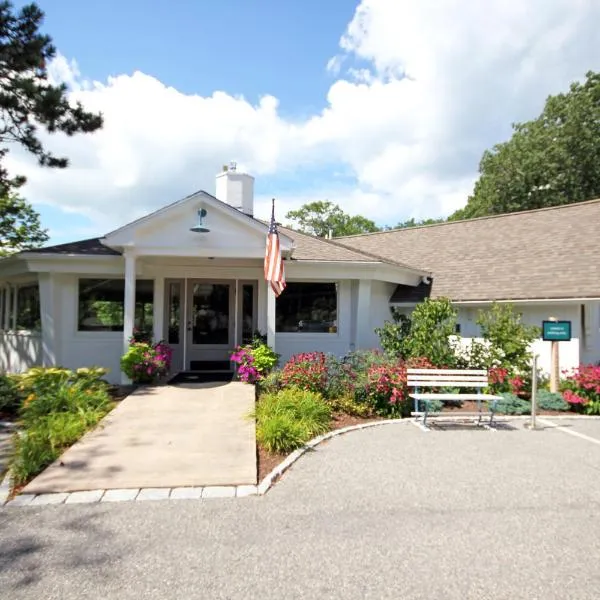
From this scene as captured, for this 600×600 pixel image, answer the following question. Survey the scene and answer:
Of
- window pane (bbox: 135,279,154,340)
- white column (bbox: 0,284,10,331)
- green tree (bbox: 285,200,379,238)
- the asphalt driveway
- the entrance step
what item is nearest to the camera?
the asphalt driveway

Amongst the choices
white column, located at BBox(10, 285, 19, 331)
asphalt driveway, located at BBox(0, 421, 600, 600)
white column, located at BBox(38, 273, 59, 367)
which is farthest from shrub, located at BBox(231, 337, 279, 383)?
white column, located at BBox(10, 285, 19, 331)

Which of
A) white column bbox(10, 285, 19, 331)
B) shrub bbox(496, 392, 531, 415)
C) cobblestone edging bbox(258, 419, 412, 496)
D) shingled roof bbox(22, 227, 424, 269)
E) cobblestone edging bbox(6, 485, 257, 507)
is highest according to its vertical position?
shingled roof bbox(22, 227, 424, 269)

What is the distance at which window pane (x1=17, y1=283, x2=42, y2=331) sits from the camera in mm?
13234

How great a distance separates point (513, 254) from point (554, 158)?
68.1ft

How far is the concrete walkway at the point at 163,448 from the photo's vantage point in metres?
5.70

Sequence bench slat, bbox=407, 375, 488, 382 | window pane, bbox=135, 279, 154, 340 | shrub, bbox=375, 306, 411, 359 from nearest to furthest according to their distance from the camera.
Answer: bench slat, bbox=407, 375, 488, 382
shrub, bbox=375, 306, 411, 359
window pane, bbox=135, 279, 154, 340

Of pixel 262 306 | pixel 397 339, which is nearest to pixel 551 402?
pixel 397 339

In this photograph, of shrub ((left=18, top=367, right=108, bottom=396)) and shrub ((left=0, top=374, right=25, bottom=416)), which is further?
shrub ((left=0, top=374, right=25, bottom=416))

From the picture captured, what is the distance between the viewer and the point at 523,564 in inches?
152

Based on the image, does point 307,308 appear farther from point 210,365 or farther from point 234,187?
point 234,187

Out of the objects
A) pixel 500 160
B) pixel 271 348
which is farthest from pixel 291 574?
pixel 500 160

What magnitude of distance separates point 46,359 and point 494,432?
1050 centimetres

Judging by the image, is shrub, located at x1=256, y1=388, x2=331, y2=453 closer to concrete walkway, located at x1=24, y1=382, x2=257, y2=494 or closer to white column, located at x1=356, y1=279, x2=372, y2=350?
concrete walkway, located at x1=24, y1=382, x2=257, y2=494

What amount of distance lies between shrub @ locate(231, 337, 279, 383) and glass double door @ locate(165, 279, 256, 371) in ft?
8.44
